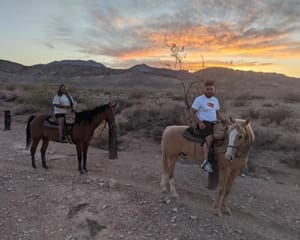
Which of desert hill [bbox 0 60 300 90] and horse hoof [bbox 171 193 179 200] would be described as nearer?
horse hoof [bbox 171 193 179 200]

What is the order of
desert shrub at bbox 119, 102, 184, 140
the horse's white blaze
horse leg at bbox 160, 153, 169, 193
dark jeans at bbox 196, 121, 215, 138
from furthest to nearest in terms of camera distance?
desert shrub at bbox 119, 102, 184, 140, horse leg at bbox 160, 153, 169, 193, dark jeans at bbox 196, 121, 215, 138, the horse's white blaze

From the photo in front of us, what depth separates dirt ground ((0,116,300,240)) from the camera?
6.71m

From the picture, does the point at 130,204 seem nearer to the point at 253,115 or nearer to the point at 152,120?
the point at 152,120

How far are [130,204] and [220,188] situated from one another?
1849mm

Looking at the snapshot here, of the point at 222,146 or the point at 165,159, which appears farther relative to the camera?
the point at 165,159

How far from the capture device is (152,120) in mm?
17359

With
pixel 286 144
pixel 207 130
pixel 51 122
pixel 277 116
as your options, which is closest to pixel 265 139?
pixel 286 144

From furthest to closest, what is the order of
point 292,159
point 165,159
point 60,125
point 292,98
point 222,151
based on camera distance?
1. point 292,98
2. point 292,159
3. point 60,125
4. point 165,159
5. point 222,151

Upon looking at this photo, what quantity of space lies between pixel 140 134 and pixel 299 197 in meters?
7.78

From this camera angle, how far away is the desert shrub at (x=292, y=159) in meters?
12.1

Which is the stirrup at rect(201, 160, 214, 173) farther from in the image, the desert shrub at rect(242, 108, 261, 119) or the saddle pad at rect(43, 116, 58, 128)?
the desert shrub at rect(242, 108, 261, 119)

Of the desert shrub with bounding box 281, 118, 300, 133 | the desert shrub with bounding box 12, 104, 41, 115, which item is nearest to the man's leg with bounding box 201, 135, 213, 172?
the desert shrub with bounding box 281, 118, 300, 133

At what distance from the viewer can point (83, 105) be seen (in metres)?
23.3

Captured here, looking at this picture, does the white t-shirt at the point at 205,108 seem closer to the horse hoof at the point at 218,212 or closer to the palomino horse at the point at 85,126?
the horse hoof at the point at 218,212
